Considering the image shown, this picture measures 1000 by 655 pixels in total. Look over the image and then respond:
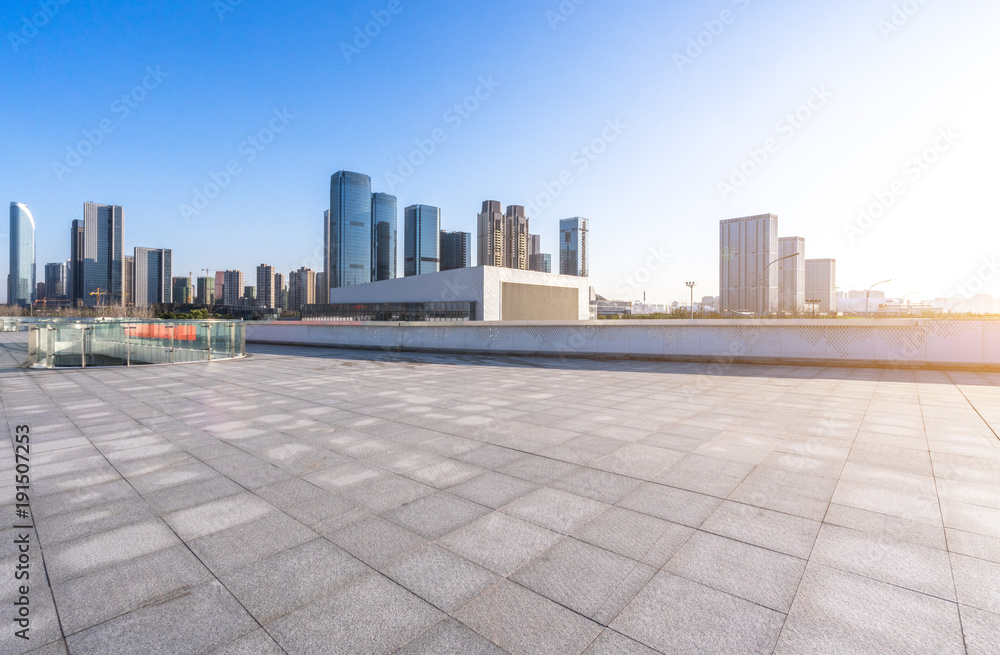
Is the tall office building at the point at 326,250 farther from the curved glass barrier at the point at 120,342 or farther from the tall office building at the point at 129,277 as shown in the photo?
the curved glass barrier at the point at 120,342

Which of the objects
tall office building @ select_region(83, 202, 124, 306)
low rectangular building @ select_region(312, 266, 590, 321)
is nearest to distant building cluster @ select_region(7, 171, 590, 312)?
tall office building @ select_region(83, 202, 124, 306)

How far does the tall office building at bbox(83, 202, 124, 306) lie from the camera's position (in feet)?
390

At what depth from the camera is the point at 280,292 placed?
7200 inches

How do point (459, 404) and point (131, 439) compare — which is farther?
point (459, 404)

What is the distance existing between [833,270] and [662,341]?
3717 inches

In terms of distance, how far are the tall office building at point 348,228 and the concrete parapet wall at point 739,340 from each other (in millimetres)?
141545

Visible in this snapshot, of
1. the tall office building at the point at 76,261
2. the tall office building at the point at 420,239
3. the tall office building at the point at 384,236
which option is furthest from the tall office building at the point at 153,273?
the tall office building at the point at 420,239

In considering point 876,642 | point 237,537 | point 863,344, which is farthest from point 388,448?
point 863,344

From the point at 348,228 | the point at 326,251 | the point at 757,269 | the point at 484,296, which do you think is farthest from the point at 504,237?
the point at 757,269

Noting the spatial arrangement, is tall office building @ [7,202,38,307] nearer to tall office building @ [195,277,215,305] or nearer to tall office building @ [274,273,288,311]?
tall office building @ [195,277,215,305]

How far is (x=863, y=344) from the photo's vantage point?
1543 centimetres

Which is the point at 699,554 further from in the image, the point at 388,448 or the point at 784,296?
the point at 784,296

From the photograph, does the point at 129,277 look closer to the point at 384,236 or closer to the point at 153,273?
the point at 153,273

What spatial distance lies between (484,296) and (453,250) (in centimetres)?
12956
